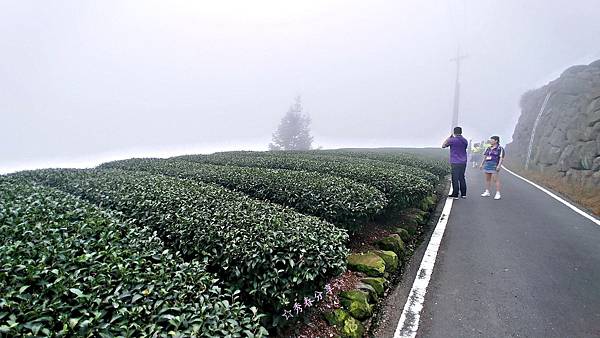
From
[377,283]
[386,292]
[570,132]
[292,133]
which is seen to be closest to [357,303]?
[377,283]

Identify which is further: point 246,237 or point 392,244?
point 392,244

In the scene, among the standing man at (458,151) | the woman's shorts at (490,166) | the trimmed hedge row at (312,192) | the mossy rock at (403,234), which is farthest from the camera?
the woman's shorts at (490,166)

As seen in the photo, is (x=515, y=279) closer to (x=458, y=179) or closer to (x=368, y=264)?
(x=368, y=264)

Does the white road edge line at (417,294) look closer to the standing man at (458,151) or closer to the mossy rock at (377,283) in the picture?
the mossy rock at (377,283)

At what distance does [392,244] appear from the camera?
5211mm

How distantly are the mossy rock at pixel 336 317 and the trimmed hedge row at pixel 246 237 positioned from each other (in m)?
0.52

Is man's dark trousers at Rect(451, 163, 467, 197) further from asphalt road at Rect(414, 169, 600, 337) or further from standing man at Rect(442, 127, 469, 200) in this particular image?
asphalt road at Rect(414, 169, 600, 337)

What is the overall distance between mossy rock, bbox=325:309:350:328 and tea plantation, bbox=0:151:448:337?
44cm

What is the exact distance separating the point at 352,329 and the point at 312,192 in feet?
8.18

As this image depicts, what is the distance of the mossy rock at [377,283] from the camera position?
13.3 feet

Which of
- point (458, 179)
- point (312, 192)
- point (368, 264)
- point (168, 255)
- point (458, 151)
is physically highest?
point (458, 151)

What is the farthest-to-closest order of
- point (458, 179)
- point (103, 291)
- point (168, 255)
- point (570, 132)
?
point (570, 132)
point (458, 179)
point (168, 255)
point (103, 291)

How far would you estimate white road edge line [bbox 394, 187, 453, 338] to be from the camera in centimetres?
337

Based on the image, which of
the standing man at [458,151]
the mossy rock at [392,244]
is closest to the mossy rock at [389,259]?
the mossy rock at [392,244]
